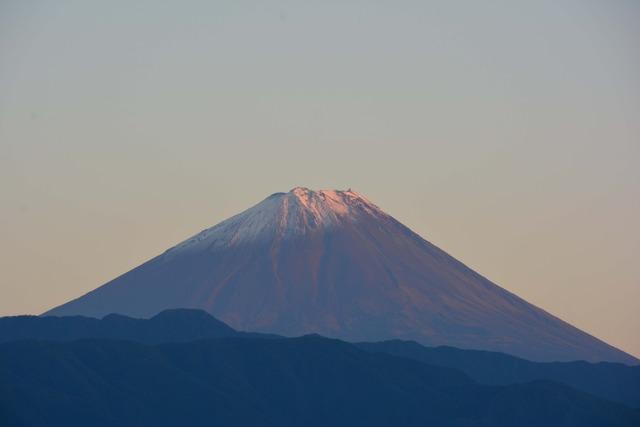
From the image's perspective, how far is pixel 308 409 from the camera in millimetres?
175625

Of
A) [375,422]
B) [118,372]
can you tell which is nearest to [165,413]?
[118,372]

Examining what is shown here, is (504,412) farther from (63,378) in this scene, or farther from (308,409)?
(63,378)

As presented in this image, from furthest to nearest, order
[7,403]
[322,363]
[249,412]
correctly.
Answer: [322,363] < [249,412] < [7,403]

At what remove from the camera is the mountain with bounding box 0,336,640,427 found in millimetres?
164125

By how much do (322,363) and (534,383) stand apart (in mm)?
19558

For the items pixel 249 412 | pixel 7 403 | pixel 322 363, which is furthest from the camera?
pixel 322 363

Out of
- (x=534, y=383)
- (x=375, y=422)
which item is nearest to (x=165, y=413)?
(x=375, y=422)

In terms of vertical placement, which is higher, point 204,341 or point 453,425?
point 204,341

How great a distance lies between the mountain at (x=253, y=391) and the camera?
16412 cm

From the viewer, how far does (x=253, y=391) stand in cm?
17675

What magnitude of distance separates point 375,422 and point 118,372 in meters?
22.0

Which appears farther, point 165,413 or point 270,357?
point 270,357

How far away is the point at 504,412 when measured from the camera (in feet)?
568

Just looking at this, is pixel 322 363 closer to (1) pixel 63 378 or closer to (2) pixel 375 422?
(2) pixel 375 422
